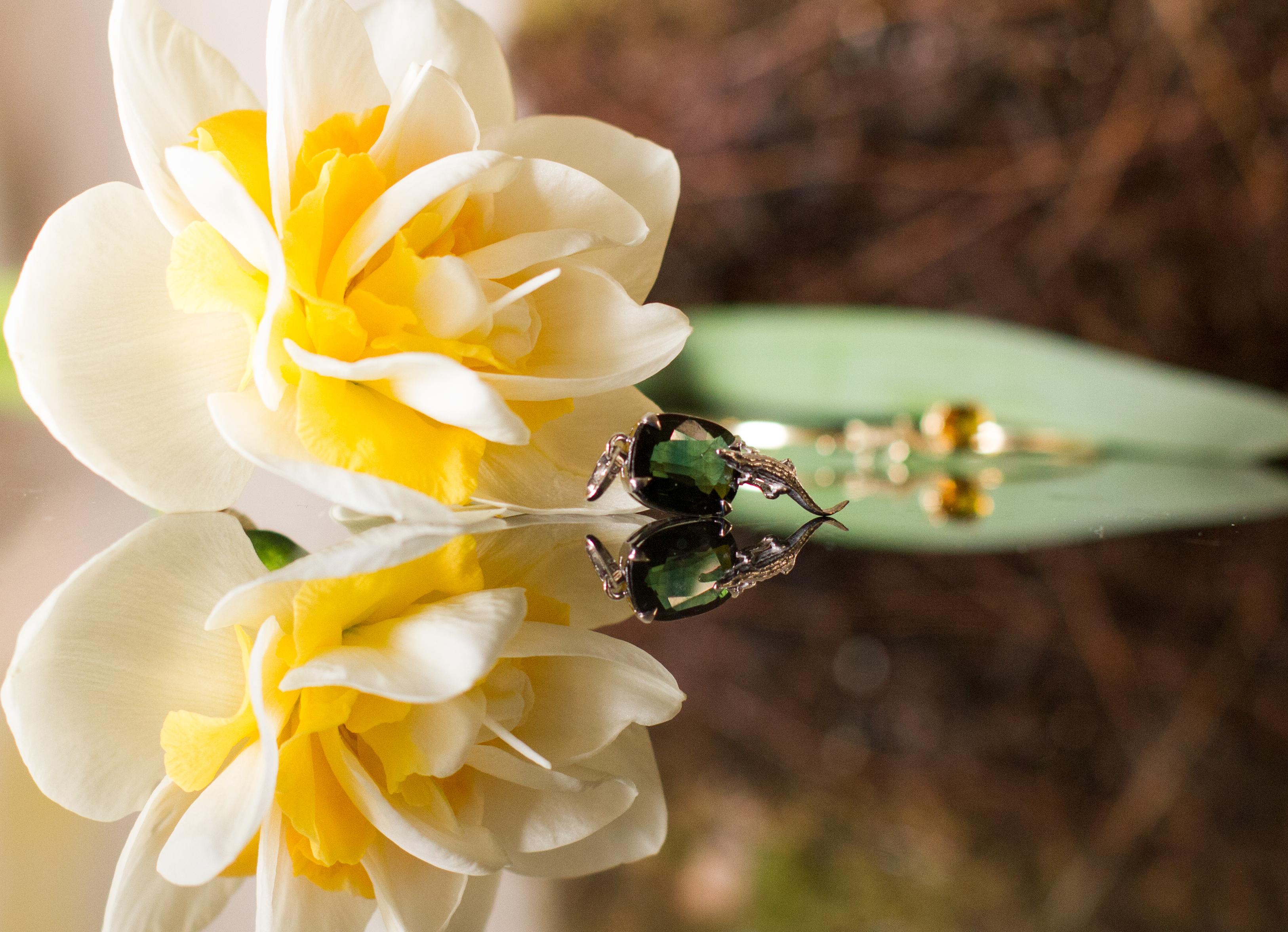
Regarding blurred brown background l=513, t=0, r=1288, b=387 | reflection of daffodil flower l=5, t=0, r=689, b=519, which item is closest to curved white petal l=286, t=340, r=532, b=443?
reflection of daffodil flower l=5, t=0, r=689, b=519

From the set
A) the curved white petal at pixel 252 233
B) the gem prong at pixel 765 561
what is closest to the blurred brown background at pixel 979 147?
the gem prong at pixel 765 561

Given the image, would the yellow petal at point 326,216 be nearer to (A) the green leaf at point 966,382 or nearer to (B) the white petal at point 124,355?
(B) the white petal at point 124,355

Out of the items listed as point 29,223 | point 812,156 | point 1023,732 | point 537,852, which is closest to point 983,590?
point 1023,732

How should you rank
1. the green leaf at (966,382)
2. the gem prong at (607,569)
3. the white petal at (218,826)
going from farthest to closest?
the green leaf at (966,382) < the gem prong at (607,569) < the white petal at (218,826)

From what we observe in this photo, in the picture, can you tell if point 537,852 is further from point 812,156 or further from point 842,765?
point 812,156

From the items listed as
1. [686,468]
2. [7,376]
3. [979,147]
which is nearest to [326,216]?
[686,468]
